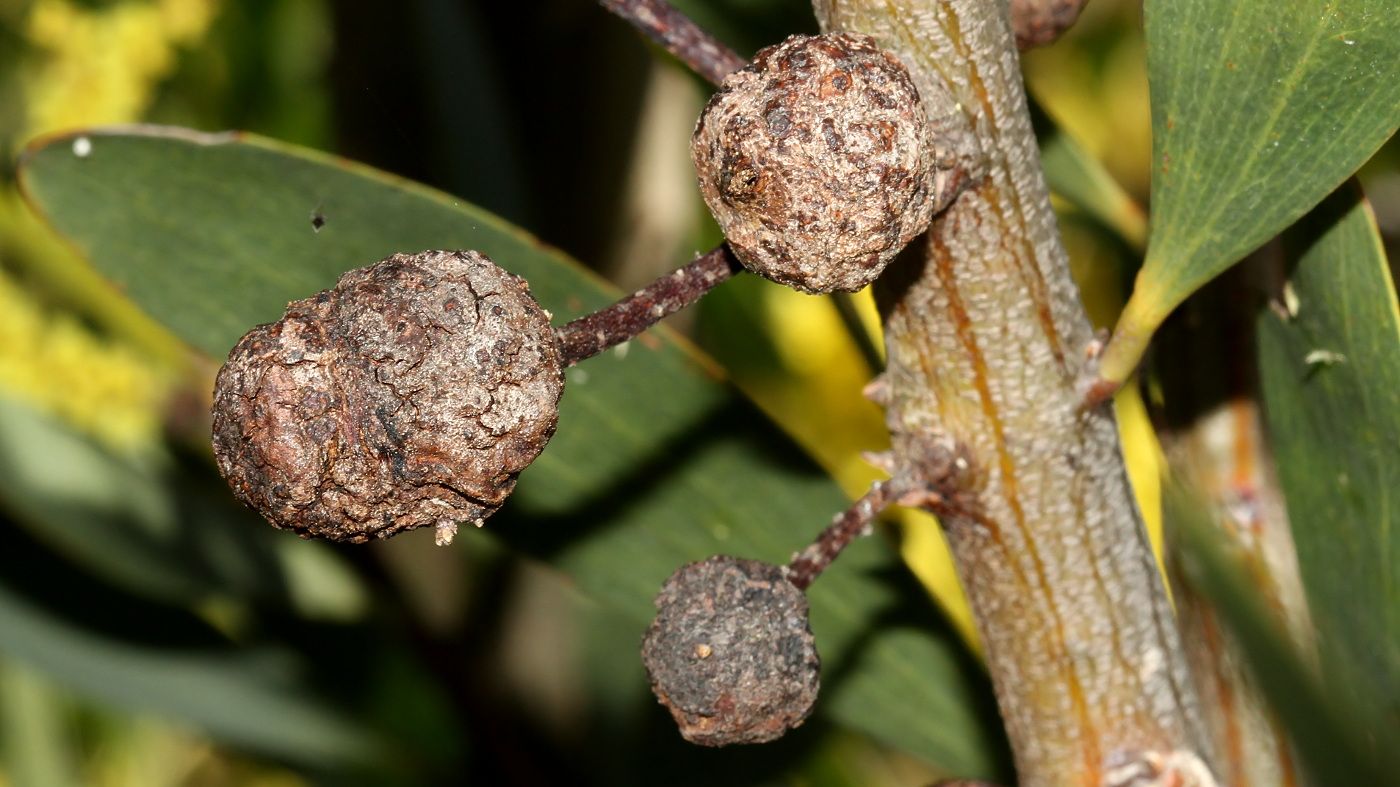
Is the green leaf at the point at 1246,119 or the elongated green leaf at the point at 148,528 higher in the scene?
the green leaf at the point at 1246,119

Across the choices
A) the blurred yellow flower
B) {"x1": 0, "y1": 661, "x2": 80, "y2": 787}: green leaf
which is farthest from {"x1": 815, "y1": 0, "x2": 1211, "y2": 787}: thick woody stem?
{"x1": 0, "y1": 661, "x2": 80, "y2": 787}: green leaf

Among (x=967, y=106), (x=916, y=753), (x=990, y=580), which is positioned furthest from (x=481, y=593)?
(x=967, y=106)

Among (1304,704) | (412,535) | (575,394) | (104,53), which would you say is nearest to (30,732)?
(412,535)

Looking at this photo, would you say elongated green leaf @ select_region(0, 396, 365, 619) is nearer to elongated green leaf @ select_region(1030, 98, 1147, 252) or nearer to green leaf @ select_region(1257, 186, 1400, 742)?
elongated green leaf @ select_region(1030, 98, 1147, 252)

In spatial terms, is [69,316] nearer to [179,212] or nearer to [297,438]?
[179,212]

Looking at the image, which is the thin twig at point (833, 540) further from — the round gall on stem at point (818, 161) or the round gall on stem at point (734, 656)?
the round gall on stem at point (818, 161)

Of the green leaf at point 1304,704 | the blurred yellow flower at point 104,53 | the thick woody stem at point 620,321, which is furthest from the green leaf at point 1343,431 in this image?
the blurred yellow flower at point 104,53
